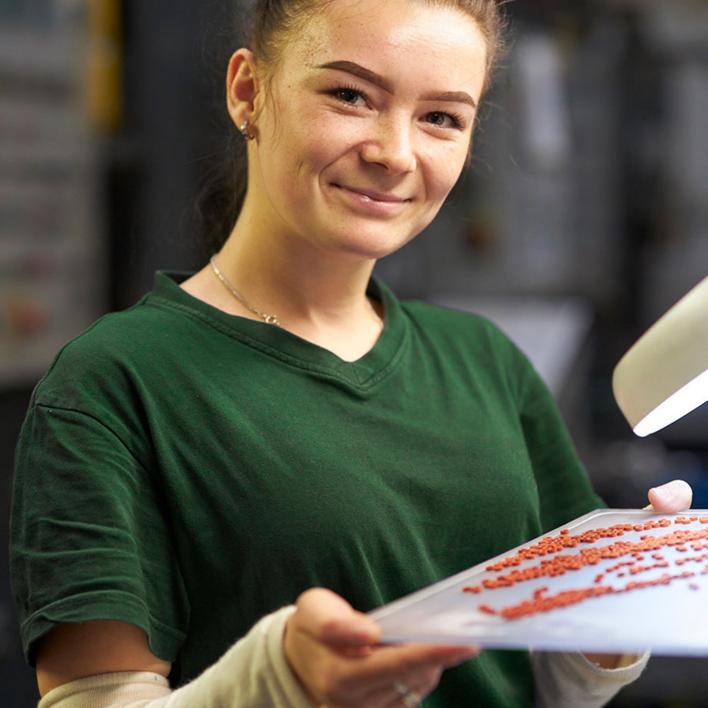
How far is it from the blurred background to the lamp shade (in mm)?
960

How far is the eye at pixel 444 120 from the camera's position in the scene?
107cm

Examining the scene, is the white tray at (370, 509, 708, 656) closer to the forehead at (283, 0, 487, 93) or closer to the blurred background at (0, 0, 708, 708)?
the forehead at (283, 0, 487, 93)

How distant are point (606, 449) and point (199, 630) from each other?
2.22m

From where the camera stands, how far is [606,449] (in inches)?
123

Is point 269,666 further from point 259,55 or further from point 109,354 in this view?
point 259,55

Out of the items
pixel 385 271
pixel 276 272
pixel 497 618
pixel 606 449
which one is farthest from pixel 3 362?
pixel 497 618

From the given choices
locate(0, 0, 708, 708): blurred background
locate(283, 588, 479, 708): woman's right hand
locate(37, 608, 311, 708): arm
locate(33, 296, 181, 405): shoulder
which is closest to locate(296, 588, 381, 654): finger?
locate(283, 588, 479, 708): woman's right hand

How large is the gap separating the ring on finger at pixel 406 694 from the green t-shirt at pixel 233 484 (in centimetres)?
21

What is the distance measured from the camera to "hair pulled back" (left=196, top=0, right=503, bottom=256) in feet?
3.52

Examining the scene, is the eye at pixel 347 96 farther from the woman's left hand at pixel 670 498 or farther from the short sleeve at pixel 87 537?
the woman's left hand at pixel 670 498

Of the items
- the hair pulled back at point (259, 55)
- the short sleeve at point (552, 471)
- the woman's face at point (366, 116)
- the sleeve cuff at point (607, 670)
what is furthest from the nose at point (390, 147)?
the sleeve cuff at point (607, 670)

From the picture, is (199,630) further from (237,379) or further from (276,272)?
(276,272)

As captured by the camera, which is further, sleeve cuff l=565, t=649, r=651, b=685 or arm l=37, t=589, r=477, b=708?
sleeve cuff l=565, t=649, r=651, b=685

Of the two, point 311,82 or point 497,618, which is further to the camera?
point 311,82
